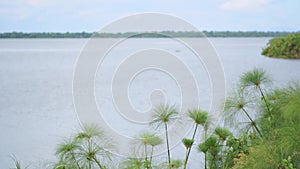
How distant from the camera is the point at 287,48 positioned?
A: 50.9ft

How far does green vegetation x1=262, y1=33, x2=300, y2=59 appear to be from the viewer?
14.9 metres

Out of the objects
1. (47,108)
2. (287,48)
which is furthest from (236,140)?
(287,48)

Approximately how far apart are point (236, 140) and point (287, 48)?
46.4 ft

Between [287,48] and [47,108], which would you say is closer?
[47,108]

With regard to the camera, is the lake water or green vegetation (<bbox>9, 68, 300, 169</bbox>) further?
the lake water

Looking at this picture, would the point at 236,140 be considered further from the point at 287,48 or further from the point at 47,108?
the point at 287,48

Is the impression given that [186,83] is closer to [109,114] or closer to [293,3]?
[109,114]

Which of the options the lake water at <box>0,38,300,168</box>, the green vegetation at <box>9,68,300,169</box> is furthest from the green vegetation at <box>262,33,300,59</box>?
the green vegetation at <box>9,68,300,169</box>

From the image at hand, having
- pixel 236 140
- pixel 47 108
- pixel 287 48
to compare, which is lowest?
pixel 47 108

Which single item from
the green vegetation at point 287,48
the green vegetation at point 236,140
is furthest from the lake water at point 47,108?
the green vegetation at point 287,48

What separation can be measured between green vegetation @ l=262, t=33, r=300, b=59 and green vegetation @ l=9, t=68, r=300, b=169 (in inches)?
510

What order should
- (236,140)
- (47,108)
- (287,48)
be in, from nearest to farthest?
(236,140) < (47,108) < (287,48)

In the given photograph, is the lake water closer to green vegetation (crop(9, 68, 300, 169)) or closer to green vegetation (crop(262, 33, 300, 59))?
green vegetation (crop(9, 68, 300, 169))

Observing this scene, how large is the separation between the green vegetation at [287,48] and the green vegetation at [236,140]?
1295 cm
